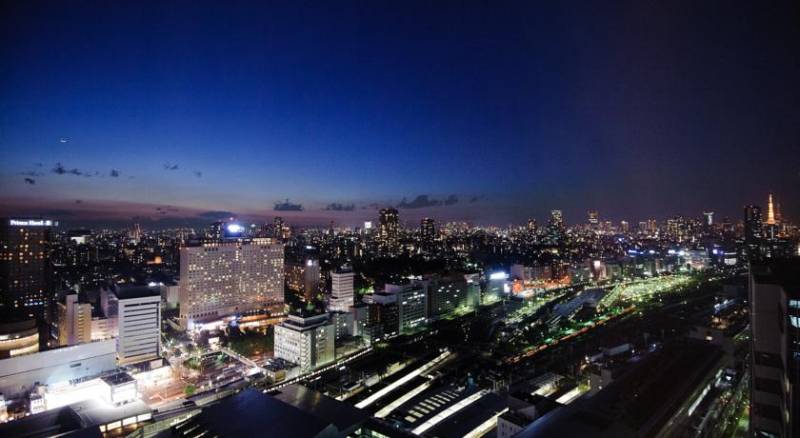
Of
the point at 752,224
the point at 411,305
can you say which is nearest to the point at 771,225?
the point at 752,224

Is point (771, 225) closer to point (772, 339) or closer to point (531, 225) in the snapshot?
point (772, 339)

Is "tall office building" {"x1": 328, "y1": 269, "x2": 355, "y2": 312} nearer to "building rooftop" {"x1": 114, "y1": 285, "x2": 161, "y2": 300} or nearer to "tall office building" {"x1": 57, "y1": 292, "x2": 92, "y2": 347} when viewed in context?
"building rooftop" {"x1": 114, "y1": 285, "x2": 161, "y2": 300}

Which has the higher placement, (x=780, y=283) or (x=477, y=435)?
(x=780, y=283)

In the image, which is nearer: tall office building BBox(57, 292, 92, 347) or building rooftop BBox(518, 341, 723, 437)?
building rooftop BBox(518, 341, 723, 437)

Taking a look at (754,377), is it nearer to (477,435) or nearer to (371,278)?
(477,435)

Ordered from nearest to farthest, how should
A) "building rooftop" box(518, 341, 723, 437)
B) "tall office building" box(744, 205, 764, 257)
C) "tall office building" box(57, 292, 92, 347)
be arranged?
"building rooftop" box(518, 341, 723, 437) < "tall office building" box(57, 292, 92, 347) < "tall office building" box(744, 205, 764, 257)

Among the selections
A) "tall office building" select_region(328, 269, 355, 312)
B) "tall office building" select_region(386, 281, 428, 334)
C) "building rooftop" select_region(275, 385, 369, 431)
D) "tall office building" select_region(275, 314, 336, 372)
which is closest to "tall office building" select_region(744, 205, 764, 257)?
"tall office building" select_region(386, 281, 428, 334)

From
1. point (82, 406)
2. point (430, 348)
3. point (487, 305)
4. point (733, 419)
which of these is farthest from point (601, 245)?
point (82, 406)
